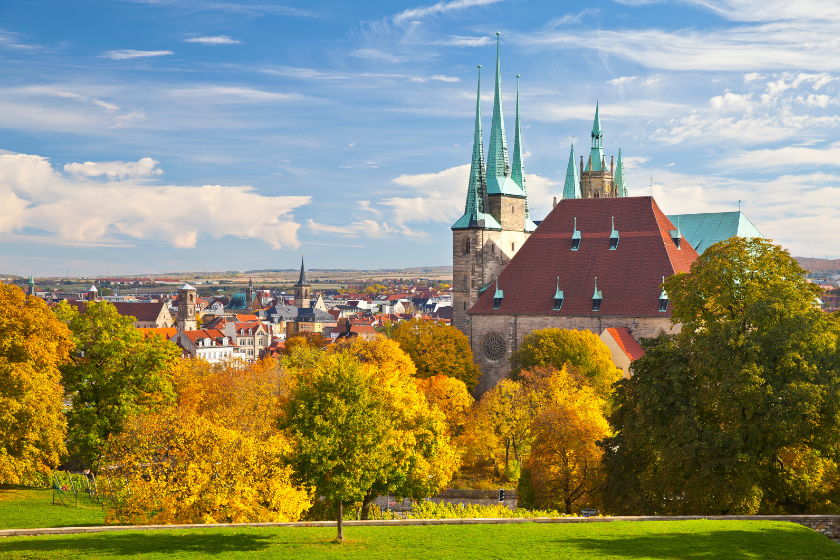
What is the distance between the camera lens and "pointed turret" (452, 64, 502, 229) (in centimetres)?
6950

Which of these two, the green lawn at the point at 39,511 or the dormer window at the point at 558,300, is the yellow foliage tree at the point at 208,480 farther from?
the dormer window at the point at 558,300

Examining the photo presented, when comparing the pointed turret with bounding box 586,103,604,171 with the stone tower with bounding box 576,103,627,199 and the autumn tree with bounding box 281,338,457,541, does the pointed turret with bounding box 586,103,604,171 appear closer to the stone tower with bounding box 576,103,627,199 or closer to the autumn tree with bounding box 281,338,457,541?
the stone tower with bounding box 576,103,627,199

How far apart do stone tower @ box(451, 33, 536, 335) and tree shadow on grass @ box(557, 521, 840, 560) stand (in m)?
45.8

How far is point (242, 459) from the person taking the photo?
25.2 meters

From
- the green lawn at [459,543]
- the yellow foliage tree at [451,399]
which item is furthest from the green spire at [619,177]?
the green lawn at [459,543]

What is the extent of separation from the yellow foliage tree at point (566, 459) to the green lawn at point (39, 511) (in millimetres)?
17484

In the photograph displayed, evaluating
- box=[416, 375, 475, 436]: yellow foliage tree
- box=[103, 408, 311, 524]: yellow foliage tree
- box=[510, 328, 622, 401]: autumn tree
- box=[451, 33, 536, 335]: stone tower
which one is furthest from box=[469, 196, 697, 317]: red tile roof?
box=[103, 408, 311, 524]: yellow foliage tree

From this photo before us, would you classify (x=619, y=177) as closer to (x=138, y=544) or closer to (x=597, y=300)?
(x=597, y=300)

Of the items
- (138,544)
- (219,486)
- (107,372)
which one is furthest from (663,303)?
(138,544)

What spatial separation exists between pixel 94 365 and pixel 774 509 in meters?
28.3

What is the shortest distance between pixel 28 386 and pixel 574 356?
3269cm

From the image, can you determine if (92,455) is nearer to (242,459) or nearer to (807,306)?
(242,459)

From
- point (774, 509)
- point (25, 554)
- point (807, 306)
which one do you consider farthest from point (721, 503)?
point (25, 554)

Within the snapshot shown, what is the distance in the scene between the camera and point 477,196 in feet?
229
